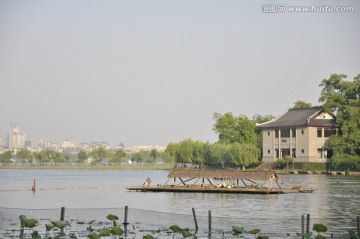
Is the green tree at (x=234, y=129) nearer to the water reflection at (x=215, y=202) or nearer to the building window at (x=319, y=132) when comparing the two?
the building window at (x=319, y=132)

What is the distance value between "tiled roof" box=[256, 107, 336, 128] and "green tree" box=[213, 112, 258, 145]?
434cm

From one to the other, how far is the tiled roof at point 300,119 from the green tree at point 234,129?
4340mm

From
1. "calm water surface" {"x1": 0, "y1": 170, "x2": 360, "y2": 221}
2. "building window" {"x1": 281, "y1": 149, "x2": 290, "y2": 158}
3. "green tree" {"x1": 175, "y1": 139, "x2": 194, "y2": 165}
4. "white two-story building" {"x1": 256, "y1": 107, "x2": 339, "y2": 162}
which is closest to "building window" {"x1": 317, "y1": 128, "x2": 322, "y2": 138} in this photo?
"white two-story building" {"x1": 256, "y1": 107, "x2": 339, "y2": 162}

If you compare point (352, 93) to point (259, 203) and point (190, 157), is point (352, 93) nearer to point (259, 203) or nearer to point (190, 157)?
point (190, 157)

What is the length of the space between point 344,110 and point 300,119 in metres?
8.23

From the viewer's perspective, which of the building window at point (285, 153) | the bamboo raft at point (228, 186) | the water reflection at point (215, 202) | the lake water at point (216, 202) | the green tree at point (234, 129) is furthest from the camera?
the green tree at point (234, 129)

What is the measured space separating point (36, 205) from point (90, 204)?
3.85 meters

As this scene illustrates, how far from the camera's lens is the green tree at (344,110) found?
9981cm

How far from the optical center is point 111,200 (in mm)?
58281

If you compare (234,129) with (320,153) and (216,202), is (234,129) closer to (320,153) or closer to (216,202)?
(320,153)

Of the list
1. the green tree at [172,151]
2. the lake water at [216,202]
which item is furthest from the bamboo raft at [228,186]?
the green tree at [172,151]

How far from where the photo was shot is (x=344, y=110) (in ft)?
341

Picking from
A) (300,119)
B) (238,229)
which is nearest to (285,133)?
(300,119)

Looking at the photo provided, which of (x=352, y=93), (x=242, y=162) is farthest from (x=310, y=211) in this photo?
(x=242, y=162)
